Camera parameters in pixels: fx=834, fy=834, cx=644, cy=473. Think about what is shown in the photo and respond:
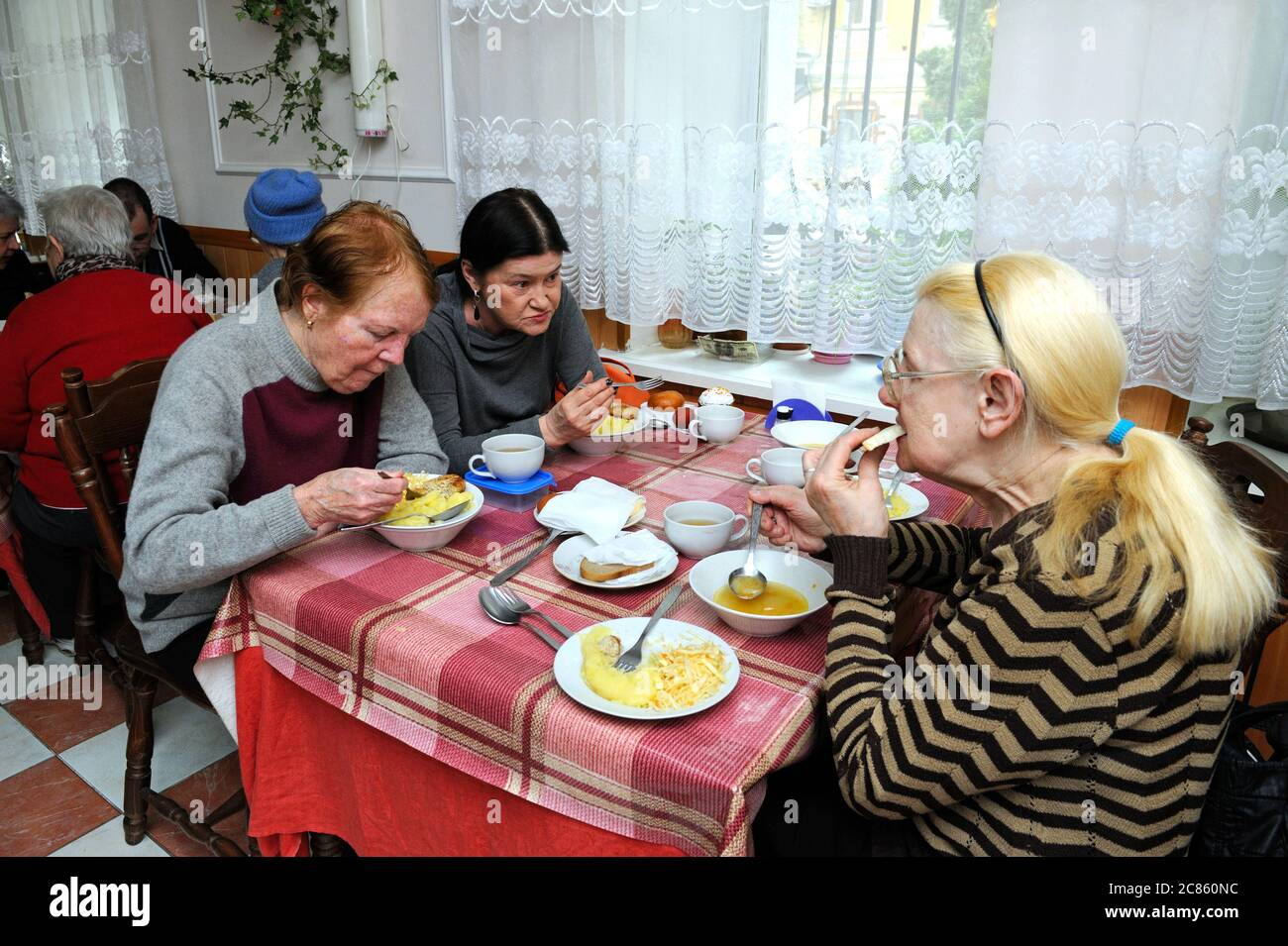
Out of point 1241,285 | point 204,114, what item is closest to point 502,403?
point 1241,285

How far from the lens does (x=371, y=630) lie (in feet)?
3.63

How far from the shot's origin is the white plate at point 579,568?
1218 millimetres

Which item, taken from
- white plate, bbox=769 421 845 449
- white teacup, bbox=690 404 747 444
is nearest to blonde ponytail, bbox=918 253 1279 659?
white plate, bbox=769 421 845 449

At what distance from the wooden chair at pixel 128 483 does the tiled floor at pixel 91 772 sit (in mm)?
108

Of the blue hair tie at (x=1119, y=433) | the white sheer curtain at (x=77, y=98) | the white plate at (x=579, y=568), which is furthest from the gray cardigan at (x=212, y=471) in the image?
the white sheer curtain at (x=77, y=98)

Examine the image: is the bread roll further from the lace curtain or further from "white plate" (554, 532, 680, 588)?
"white plate" (554, 532, 680, 588)

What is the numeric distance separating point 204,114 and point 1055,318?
4480mm

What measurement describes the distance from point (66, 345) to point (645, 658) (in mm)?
1875

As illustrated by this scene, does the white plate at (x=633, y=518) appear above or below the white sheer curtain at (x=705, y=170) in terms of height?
below

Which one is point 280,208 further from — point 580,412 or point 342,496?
point 342,496

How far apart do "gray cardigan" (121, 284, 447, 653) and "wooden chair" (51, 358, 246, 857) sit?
0.59 feet

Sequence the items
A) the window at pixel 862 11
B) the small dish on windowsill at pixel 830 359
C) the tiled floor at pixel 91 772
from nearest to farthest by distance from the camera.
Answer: the tiled floor at pixel 91 772
the window at pixel 862 11
the small dish on windowsill at pixel 830 359

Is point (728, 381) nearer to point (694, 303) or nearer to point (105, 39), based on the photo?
point (694, 303)

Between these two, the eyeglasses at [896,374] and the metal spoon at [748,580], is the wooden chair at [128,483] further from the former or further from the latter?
the eyeglasses at [896,374]
